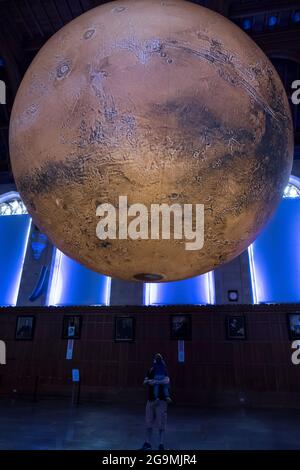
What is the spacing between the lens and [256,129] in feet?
3.39

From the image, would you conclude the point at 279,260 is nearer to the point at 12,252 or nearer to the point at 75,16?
the point at 75,16

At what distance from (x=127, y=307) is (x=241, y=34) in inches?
409

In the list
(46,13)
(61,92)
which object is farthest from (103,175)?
(46,13)

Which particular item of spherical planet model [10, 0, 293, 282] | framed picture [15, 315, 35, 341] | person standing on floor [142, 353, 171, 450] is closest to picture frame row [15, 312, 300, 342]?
framed picture [15, 315, 35, 341]

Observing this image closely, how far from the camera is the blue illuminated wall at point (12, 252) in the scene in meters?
12.2

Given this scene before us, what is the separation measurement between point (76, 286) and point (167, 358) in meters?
4.07

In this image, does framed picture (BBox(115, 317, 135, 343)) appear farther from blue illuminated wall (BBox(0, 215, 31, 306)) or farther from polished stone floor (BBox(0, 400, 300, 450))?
blue illuminated wall (BBox(0, 215, 31, 306))

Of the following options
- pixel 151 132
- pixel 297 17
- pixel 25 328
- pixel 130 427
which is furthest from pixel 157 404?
pixel 297 17

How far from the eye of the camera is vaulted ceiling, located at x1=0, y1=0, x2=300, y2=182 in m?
8.45

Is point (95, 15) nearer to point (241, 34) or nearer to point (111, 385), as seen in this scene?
point (241, 34)

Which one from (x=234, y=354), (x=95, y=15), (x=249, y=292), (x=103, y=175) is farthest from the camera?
(x=249, y=292)

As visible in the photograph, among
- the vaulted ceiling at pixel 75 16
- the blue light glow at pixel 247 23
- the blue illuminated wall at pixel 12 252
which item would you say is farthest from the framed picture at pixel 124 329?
the blue light glow at pixel 247 23

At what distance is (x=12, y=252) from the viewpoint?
41.8 feet

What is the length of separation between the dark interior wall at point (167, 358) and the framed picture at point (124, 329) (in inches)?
6.5
